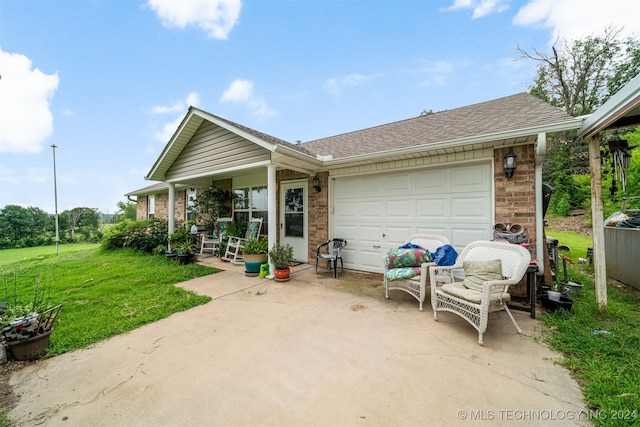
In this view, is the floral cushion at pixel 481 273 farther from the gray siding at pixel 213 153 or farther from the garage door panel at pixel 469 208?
the gray siding at pixel 213 153

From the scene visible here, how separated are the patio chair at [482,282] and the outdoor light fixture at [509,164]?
1.27 meters

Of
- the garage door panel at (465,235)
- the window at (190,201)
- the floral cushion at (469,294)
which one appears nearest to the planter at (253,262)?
the floral cushion at (469,294)

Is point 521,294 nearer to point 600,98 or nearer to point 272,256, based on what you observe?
point 272,256

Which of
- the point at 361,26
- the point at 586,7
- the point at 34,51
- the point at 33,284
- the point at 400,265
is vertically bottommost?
the point at 33,284

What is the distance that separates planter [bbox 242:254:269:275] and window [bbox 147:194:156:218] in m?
9.73

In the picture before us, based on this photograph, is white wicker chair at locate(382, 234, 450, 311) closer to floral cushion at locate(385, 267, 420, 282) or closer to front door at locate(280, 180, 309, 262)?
floral cushion at locate(385, 267, 420, 282)

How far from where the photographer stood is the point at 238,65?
29.9ft

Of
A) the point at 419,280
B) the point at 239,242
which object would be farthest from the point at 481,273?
the point at 239,242

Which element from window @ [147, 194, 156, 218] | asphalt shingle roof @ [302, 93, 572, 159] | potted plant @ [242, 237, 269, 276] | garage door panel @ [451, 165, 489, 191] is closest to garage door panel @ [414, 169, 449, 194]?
garage door panel @ [451, 165, 489, 191]

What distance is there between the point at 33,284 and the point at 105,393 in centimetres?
565

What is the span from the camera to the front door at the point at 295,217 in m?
6.41

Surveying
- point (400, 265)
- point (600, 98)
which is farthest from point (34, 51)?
point (600, 98)

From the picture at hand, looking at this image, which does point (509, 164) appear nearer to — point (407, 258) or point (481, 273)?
point (481, 273)

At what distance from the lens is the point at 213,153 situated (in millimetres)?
6203
